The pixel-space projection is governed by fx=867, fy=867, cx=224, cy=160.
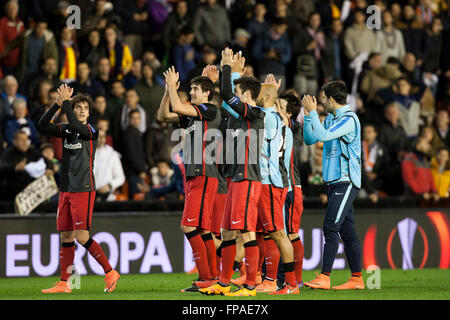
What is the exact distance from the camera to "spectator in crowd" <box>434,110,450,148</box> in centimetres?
1578

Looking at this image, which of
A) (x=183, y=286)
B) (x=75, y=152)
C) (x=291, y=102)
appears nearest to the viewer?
(x=75, y=152)

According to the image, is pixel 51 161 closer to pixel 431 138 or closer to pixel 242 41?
pixel 242 41

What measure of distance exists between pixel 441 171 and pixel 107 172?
5387 millimetres

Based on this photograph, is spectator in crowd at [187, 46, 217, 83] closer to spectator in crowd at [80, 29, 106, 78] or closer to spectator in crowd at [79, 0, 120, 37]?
spectator in crowd at [80, 29, 106, 78]

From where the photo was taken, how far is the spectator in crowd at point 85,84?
46.0 feet

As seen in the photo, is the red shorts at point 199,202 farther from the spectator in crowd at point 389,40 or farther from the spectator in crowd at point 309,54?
the spectator in crowd at point 389,40

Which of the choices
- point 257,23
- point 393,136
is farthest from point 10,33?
point 393,136

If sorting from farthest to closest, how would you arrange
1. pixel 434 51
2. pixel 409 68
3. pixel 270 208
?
1. pixel 434 51
2. pixel 409 68
3. pixel 270 208

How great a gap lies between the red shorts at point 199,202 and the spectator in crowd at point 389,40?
9.05 meters

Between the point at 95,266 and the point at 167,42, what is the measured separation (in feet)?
17.2

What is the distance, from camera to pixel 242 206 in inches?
336

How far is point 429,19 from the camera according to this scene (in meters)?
18.5

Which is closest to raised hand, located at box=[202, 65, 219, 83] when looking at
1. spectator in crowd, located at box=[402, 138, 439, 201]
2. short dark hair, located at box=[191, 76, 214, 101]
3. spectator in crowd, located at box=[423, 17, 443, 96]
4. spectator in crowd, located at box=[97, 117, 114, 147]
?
short dark hair, located at box=[191, 76, 214, 101]
